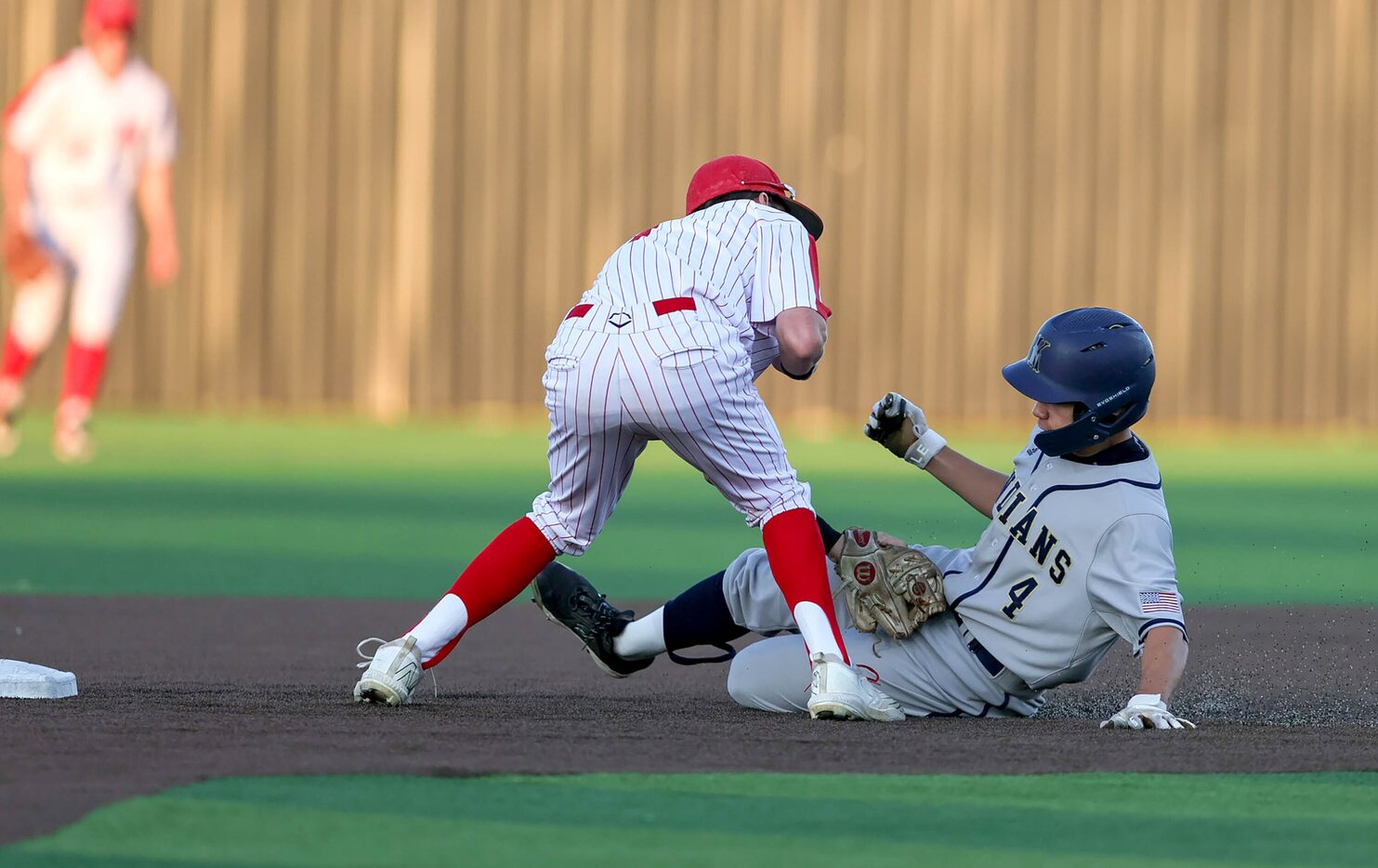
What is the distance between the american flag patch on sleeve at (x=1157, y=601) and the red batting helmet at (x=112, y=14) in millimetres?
15266

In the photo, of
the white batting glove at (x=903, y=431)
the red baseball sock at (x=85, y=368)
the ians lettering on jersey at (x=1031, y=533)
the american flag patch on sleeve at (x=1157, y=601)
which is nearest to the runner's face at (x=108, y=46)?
the red baseball sock at (x=85, y=368)

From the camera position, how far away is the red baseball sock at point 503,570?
13.8 ft

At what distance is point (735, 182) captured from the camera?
447 cm

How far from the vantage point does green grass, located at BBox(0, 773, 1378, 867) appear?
2621 millimetres

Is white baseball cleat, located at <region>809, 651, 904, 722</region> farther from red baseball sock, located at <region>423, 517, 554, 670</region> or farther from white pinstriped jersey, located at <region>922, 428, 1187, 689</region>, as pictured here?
red baseball sock, located at <region>423, 517, 554, 670</region>

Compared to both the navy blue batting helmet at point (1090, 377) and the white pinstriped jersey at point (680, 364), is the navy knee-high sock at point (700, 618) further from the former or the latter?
the navy blue batting helmet at point (1090, 377)

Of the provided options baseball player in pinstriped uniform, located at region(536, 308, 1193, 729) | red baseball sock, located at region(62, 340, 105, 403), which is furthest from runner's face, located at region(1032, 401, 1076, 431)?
red baseball sock, located at region(62, 340, 105, 403)

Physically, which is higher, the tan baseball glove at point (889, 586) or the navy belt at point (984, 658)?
the tan baseball glove at point (889, 586)

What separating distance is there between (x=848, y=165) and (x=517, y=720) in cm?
1426

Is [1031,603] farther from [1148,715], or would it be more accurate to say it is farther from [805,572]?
[805,572]

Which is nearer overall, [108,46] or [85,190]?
[85,190]

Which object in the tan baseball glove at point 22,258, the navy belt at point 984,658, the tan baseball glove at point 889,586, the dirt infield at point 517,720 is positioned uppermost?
the tan baseball glove at point 22,258

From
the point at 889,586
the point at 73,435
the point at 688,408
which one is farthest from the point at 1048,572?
the point at 73,435

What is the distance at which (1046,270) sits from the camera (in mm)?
17672
